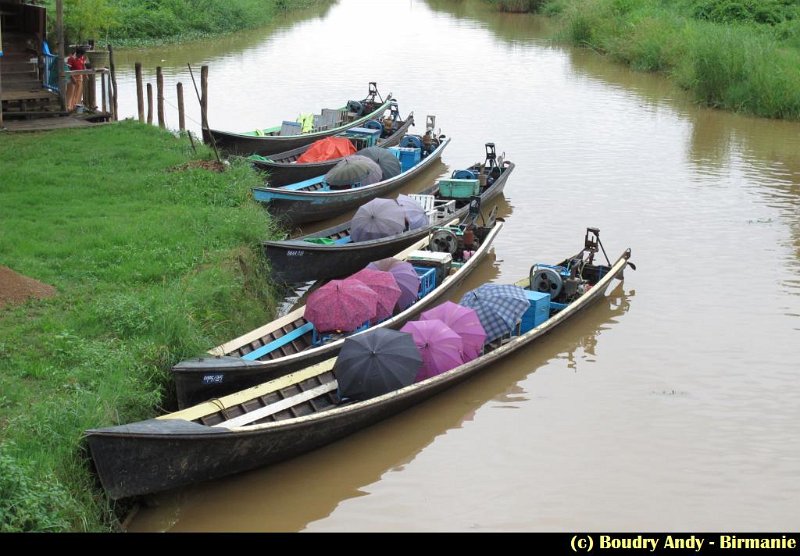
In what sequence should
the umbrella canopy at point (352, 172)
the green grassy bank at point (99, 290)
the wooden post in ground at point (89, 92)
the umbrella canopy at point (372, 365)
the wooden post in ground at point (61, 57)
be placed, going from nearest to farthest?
the green grassy bank at point (99, 290), the umbrella canopy at point (372, 365), the umbrella canopy at point (352, 172), the wooden post in ground at point (61, 57), the wooden post in ground at point (89, 92)

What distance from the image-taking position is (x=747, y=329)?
14.6 metres

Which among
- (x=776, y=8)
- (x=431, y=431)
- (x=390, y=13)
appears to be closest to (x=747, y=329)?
(x=431, y=431)

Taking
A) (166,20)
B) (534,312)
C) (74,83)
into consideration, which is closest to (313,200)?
(534,312)

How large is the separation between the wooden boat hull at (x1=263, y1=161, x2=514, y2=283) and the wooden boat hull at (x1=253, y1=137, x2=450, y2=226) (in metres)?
1.62

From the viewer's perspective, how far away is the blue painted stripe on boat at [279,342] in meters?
11.6

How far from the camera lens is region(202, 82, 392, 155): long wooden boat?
2038 cm

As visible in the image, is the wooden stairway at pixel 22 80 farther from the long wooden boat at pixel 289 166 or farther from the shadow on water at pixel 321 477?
the shadow on water at pixel 321 477

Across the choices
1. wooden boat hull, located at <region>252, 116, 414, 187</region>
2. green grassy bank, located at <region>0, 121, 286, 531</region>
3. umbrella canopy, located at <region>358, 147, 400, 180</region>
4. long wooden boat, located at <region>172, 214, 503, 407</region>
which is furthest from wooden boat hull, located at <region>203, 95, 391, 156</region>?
long wooden boat, located at <region>172, 214, 503, 407</region>

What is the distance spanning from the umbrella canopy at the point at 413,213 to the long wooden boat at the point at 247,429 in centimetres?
414

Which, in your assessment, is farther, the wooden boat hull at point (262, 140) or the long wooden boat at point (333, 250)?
the wooden boat hull at point (262, 140)

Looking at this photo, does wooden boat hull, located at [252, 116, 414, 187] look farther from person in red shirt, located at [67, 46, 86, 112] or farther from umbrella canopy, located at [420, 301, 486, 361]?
umbrella canopy, located at [420, 301, 486, 361]

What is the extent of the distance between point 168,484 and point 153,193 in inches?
305

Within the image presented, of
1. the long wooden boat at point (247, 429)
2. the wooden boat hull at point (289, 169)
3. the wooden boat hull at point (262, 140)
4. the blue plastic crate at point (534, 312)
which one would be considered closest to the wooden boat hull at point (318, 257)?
the blue plastic crate at point (534, 312)
